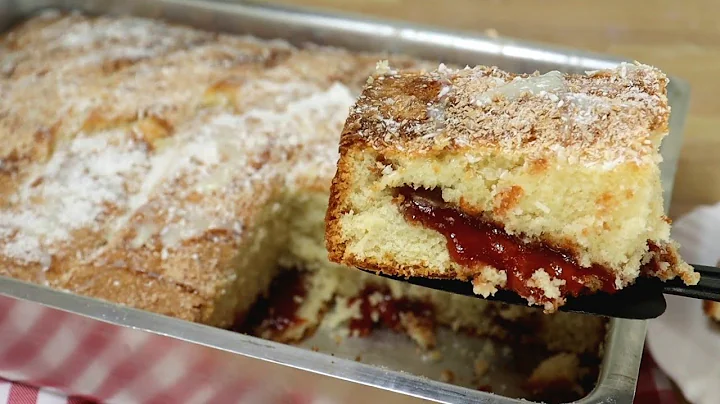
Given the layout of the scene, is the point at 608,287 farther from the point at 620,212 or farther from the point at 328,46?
the point at 328,46

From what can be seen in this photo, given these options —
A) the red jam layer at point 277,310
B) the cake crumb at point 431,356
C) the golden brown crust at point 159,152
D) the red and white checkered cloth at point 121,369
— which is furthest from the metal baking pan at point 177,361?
the cake crumb at point 431,356

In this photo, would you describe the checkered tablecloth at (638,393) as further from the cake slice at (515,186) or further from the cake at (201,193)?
the cake slice at (515,186)

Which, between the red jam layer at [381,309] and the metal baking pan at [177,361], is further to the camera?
the red jam layer at [381,309]

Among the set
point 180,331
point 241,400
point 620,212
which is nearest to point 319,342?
point 241,400

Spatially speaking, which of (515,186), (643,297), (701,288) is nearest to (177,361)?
(515,186)

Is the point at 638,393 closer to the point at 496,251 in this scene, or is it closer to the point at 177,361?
the point at 496,251

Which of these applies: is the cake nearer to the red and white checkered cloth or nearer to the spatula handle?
the red and white checkered cloth
